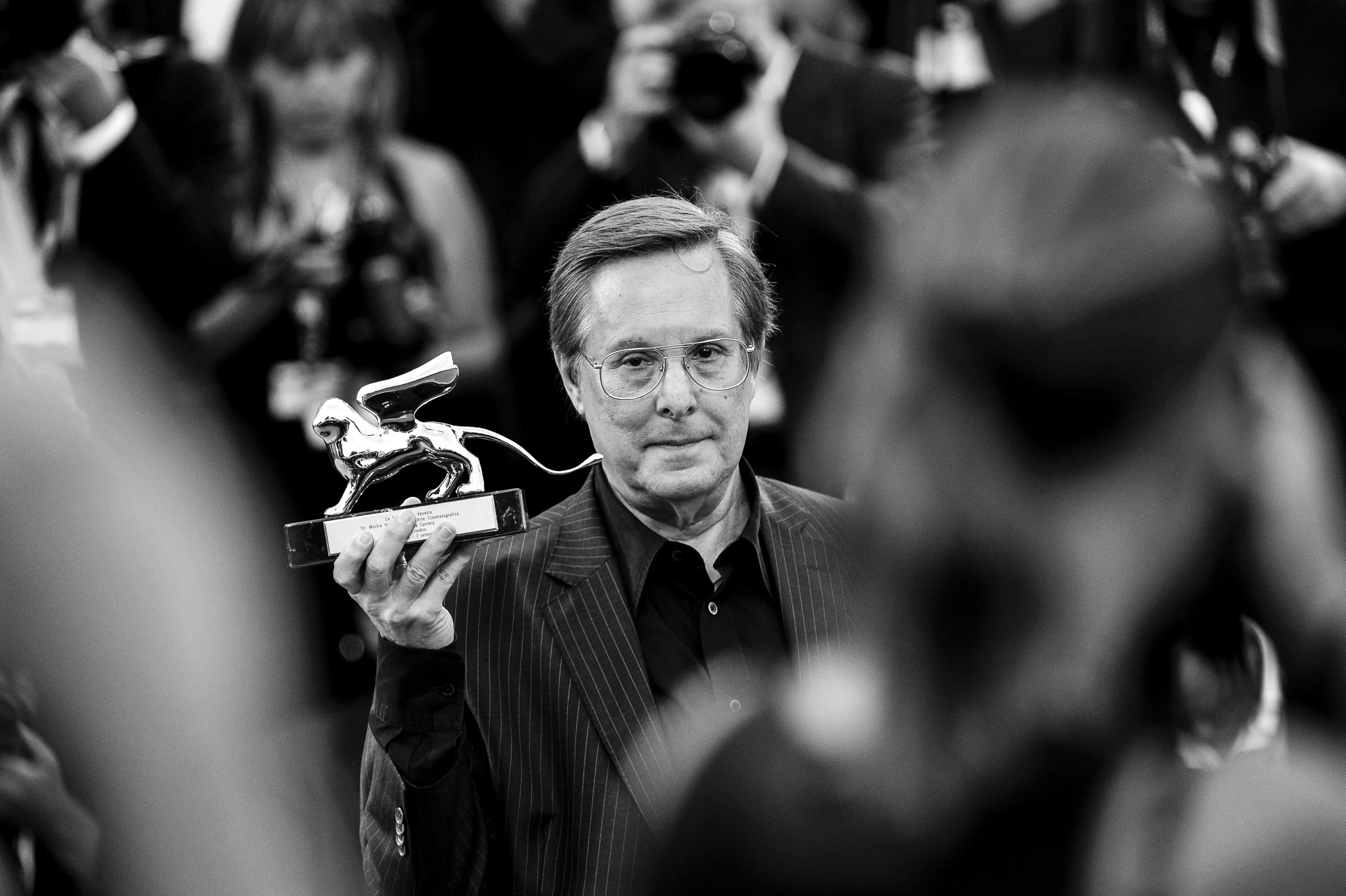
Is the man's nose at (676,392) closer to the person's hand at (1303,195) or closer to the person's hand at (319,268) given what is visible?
the person's hand at (319,268)

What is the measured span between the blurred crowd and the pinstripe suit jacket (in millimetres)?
241

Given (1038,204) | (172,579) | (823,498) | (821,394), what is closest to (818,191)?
(821,394)

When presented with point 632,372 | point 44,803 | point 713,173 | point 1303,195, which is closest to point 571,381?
point 632,372

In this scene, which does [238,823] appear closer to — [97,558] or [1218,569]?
[97,558]

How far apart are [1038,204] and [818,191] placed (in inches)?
108

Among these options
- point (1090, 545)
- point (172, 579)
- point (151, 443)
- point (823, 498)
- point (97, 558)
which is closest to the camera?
point (1090, 545)

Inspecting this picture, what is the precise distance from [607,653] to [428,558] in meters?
0.32

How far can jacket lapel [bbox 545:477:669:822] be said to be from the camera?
186cm

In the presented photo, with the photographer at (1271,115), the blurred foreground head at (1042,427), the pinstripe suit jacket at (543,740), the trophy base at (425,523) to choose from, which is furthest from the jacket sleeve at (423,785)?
the photographer at (1271,115)

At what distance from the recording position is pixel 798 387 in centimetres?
353

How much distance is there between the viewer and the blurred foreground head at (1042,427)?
2.60 feet

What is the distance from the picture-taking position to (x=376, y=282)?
3.58 meters

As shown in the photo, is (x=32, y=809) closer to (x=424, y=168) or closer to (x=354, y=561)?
(x=354, y=561)

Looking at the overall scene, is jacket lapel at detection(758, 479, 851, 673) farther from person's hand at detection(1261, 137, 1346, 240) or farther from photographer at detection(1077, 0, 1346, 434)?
person's hand at detection(1261, 137, 1346, 240)
